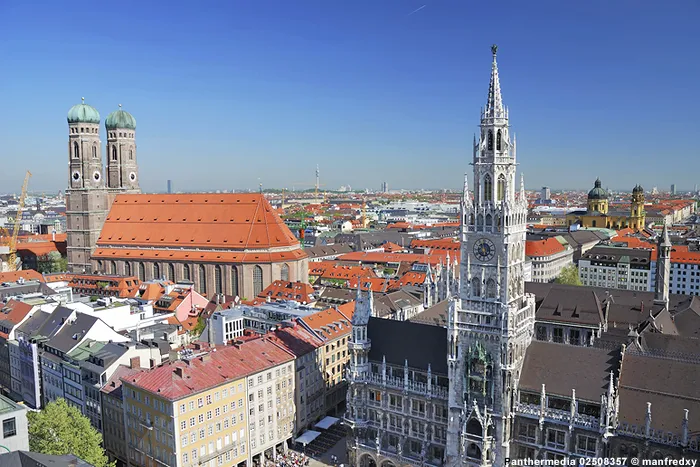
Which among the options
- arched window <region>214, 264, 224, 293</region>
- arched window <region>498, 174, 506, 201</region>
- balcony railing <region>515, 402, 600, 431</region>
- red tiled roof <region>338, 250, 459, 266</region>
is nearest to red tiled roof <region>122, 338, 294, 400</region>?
balcony railing <region>515, 402, 600, 431</region>

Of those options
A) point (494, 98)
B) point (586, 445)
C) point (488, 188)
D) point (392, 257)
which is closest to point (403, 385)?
point (586, 445)

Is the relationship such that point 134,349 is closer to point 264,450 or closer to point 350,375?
point 264,450

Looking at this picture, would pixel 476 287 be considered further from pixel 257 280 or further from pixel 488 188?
pixel 257 280

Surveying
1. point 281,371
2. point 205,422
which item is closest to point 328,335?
point 281,371

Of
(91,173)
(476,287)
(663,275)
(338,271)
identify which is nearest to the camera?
(476,287)

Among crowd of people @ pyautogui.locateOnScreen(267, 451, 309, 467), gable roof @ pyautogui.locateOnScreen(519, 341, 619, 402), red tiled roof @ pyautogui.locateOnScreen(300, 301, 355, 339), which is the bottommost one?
crowd of people @ pyautogui.locateOnScreen(267, 451, 309, 467)

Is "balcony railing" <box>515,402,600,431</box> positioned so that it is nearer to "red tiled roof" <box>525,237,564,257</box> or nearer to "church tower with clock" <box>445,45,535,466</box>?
"church tower with clock" <box>445,45,535,466</box>

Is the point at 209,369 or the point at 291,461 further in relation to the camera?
the point at 291,461
